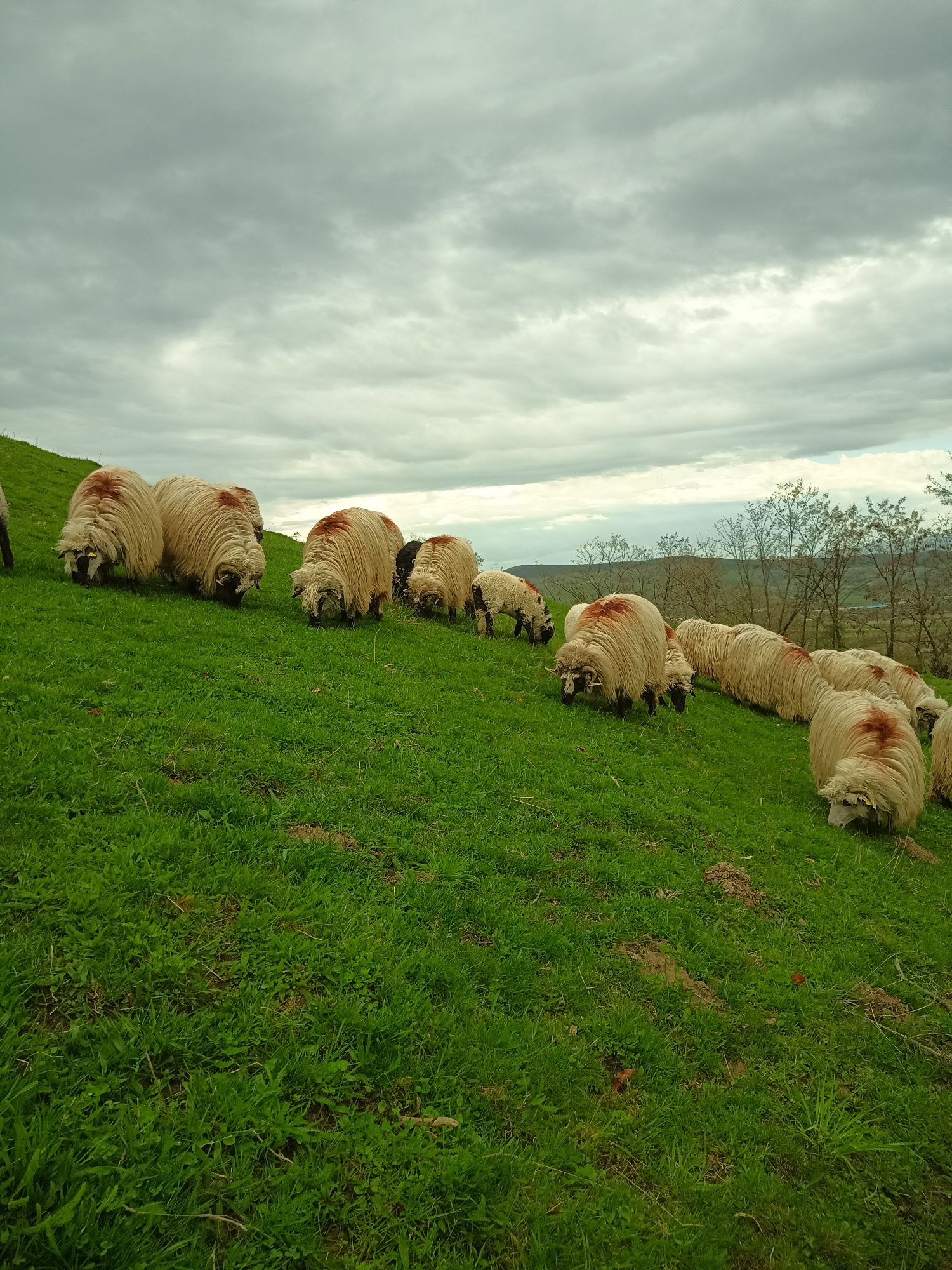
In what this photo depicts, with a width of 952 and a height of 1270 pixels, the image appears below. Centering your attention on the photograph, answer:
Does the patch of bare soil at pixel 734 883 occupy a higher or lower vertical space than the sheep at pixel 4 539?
lower

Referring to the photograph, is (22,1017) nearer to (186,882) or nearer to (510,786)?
(186,882)

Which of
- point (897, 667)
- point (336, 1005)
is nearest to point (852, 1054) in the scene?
point (336, 1005)

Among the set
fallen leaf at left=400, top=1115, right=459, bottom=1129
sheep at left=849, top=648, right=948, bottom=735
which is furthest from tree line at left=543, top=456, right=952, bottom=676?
fallen leaf at left=400, top=1115, right=459, bottom=1129

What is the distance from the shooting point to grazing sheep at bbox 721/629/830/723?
1564 cm

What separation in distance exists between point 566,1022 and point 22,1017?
2739 mm

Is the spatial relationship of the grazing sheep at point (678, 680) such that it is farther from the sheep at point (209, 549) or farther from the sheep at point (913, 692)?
the sheep at point (209, 549)

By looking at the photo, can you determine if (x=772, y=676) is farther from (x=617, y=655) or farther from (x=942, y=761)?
(x=617, y=655)

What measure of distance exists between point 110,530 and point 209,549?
1.54 meters

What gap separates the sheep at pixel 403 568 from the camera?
15.3 meters

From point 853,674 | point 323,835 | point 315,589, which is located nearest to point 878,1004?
point 323,835

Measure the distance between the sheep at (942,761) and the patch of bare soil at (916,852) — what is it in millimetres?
3671

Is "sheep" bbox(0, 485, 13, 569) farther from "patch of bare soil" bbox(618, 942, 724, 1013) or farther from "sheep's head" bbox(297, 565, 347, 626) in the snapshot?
"patch of bare soil" bbox(618, 942, 724, 1013)

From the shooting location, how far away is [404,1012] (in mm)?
3248

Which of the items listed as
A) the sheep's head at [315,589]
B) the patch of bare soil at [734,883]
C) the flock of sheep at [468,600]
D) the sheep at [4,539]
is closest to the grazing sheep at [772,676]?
the flock of sheep at [468,600]
